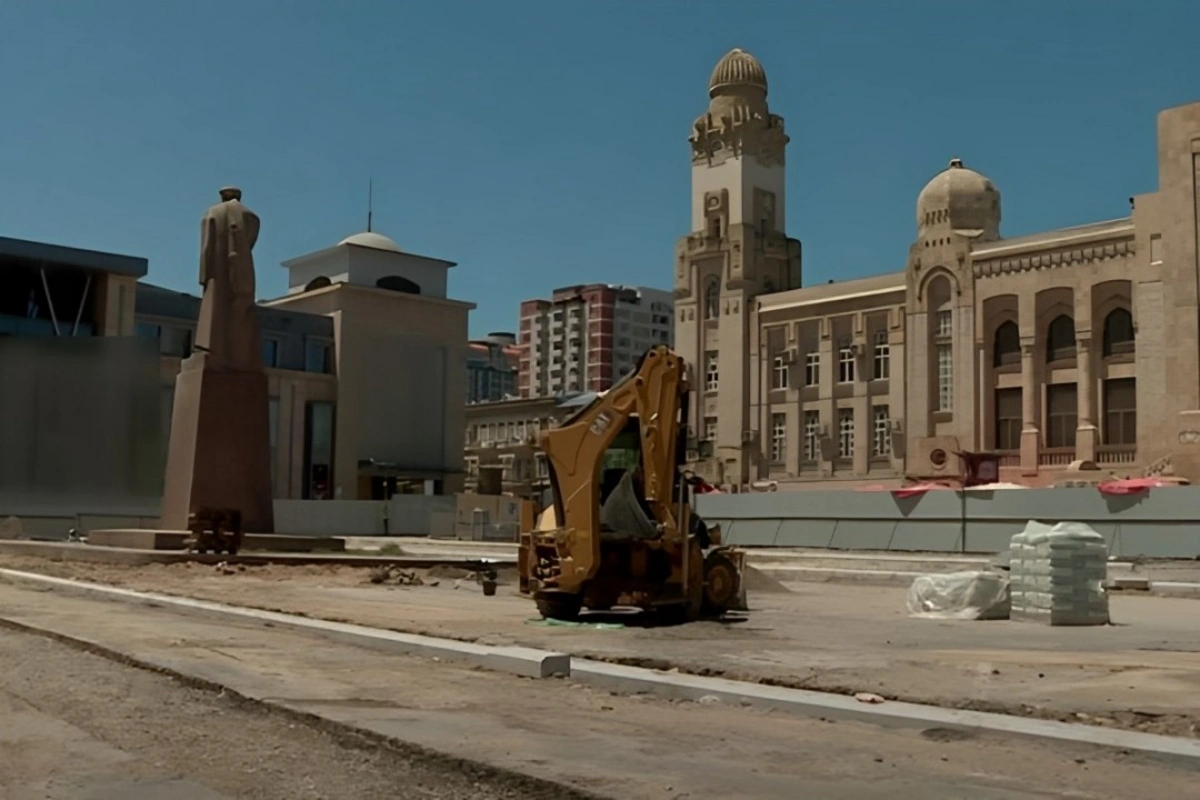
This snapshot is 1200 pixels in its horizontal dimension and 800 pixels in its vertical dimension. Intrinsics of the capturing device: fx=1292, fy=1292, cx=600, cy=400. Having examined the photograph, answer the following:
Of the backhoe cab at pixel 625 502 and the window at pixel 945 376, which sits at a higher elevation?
the window at pixel 945 376

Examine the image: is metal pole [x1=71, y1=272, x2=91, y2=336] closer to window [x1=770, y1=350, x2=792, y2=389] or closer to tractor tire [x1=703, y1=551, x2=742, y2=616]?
window [x1=770, y1=350, x2=792, y2=389]

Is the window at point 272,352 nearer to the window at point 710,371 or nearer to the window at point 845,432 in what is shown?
Result: the window at point 710,371

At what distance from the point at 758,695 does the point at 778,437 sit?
2502 inches

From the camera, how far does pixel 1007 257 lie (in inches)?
2400

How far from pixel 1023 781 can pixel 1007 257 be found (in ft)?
189

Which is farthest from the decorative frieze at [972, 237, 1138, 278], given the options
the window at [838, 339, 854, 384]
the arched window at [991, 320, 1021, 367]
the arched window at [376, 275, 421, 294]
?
the arched window at [376, 275, 421, 294]

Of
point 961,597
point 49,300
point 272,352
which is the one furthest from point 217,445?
point 272,352

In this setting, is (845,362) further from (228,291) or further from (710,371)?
(228,291)

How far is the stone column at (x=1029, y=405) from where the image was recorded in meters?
59.0

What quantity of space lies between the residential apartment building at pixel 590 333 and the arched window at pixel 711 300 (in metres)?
83.6

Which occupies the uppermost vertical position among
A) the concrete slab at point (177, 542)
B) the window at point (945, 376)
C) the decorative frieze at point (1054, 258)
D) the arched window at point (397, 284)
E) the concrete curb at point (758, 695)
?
the arched window at point (397, 284)

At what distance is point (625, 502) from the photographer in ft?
52.4

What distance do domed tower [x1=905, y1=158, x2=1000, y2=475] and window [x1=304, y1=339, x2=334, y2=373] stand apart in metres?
32.0

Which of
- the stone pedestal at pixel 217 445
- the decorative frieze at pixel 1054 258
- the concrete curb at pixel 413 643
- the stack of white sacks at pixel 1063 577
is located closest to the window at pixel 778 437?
the decorative frieze at pixel 1054 258
